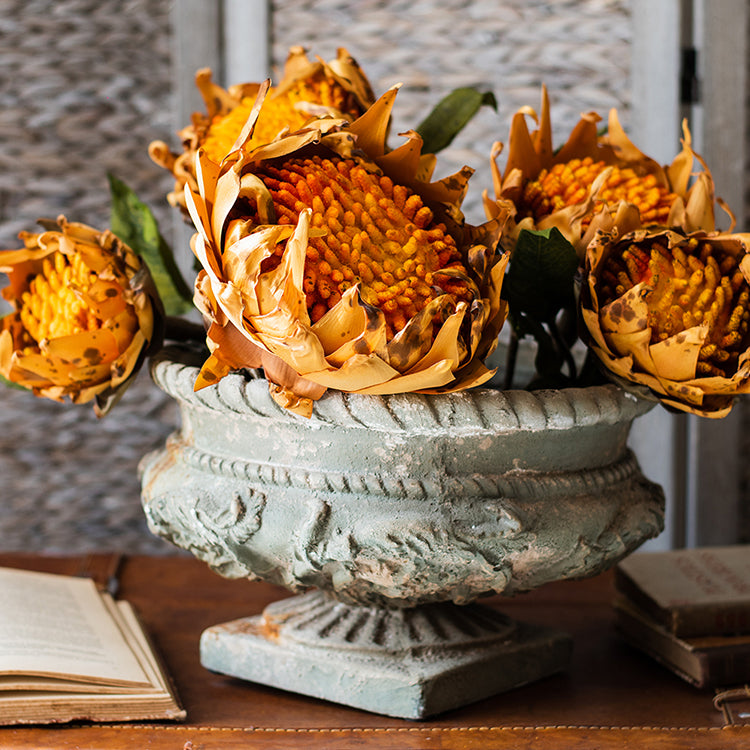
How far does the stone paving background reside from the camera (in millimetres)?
1120

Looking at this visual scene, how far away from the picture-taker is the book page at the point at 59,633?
0.61 metres

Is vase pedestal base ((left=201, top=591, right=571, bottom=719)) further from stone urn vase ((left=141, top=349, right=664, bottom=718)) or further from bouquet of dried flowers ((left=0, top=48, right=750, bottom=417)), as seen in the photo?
bouquet of dried flowers ((left=0, top=48, right=750, bottom=417))

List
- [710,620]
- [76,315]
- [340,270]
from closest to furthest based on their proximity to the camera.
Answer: [340,270], [76,315], [710,620]

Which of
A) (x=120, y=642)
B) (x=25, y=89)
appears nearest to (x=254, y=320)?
(x=120, y=642)

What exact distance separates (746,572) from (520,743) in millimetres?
312

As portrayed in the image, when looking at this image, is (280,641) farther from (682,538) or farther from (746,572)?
(682,538)

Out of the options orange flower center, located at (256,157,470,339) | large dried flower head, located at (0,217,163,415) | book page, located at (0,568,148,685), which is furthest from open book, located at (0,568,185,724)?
orange flower center, located at (256,157,470,339)

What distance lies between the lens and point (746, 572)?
78 centimetres

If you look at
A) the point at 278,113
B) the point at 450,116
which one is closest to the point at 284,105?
the point at 278,113

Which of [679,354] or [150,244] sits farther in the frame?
[150,244]

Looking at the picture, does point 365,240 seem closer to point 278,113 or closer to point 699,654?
point 278,113

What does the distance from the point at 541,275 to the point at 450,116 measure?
0.63 feet

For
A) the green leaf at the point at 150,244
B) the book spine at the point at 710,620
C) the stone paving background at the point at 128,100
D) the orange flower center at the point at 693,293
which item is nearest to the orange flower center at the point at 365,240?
the orange flower center at the point at 693,293

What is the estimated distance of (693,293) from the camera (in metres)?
0.54
